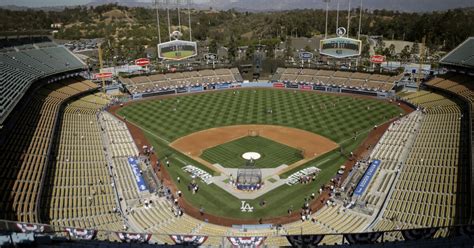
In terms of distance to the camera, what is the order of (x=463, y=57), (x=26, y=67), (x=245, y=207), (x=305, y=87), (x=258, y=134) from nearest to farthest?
(x=245, y=207), (x=258, y=134), (x=26, y=67), (x=463, y=57), (x=305, y=87)

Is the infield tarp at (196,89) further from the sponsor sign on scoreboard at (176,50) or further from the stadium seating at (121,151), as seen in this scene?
the stadium seating at (121,151)

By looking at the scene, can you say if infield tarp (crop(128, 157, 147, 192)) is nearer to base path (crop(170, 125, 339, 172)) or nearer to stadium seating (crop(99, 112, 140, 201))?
stadium seating (crop(99, 112, 140, 201))

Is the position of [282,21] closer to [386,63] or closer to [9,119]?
[386,63]

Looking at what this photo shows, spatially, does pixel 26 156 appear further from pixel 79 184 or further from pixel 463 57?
pixel 463 57

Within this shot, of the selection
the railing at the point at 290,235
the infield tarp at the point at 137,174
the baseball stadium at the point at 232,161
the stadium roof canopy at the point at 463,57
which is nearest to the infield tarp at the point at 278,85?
the baseball stadium at the point at 232,161

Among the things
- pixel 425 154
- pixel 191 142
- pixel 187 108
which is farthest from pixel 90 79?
pixel 425 154

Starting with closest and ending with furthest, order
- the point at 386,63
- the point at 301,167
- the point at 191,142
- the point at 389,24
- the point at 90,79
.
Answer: the point at 301,167, the point at 191,142, the point at 90,79, the point at 386,63, the point at 389,24

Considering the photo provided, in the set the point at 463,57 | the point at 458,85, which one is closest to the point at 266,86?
the point at 458,85
